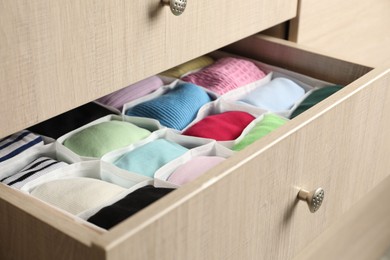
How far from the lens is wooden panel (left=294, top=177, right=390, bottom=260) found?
1072mm

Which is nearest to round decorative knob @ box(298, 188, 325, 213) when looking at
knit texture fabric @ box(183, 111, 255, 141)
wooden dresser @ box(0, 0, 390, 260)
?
wooden dresser @ box(0, 0, 390, 260)

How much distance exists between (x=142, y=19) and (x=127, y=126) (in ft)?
0.47

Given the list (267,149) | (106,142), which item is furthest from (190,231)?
(106,142)

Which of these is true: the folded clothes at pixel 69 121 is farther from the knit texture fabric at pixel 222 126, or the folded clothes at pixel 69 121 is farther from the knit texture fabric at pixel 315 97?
the knit texture fabric at pixel 315 97

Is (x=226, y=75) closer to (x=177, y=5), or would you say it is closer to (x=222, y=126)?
(x=222, y=126)

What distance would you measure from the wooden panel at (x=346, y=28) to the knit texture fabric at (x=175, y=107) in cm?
20

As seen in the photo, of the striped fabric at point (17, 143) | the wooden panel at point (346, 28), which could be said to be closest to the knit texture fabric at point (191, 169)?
the striped fabric at point (17, 143)

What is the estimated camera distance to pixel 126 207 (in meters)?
0.64

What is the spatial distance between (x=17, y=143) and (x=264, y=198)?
0.90 ft

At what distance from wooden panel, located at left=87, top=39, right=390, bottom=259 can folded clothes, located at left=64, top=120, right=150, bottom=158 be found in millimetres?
190

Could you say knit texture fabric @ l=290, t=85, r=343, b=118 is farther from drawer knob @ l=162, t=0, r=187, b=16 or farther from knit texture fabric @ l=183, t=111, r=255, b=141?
drawer knob @ l=162, t=0, r=187, b=16

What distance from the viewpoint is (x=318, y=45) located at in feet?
3.42

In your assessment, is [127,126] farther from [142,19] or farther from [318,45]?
[318,45]

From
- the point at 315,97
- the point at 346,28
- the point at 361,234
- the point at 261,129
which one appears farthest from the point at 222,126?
the point at 361,234
